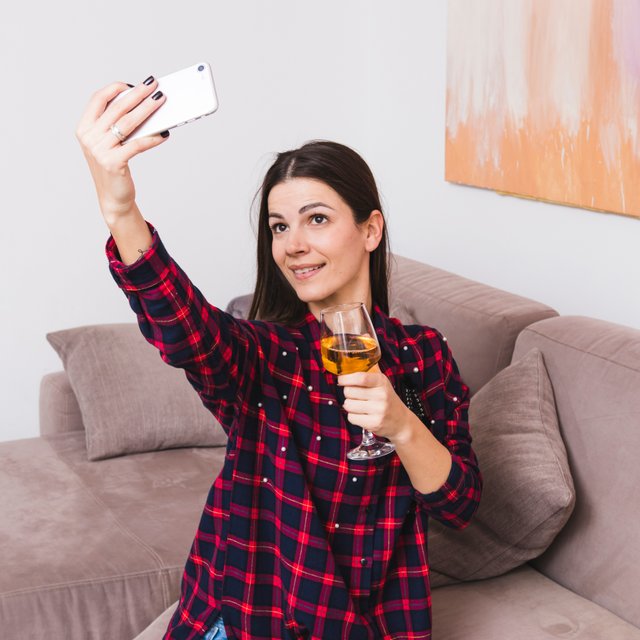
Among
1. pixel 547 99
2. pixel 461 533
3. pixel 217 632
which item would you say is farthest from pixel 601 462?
pixel 547 99

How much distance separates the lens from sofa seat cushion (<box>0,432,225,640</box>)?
2012 mm

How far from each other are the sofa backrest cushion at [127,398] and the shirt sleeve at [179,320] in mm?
1384

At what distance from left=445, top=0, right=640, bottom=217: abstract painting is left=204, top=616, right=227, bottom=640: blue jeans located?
4.63 feet

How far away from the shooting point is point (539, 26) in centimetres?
255

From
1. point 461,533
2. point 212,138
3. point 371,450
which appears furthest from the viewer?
point 212,138

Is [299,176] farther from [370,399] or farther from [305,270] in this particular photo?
[370,399]

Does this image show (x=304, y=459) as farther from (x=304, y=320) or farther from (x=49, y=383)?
(x=49, y=383)

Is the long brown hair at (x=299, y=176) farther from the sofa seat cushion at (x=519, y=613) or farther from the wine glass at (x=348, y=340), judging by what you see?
the sofa seat cushion at (x=519, y=613)

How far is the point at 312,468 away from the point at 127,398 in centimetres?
138

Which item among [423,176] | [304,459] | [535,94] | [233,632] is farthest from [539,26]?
[233,632]

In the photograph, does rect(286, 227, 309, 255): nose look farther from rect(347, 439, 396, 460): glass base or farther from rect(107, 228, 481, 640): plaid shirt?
rect(347, 439, 396, 460): glass base

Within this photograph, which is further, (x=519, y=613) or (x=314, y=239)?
(x=519, y=613)

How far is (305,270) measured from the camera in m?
1.50

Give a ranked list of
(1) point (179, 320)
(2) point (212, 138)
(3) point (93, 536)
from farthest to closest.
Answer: (2) point (212, 138) → (3) point (93, 536) → (1) point (179, 320)
